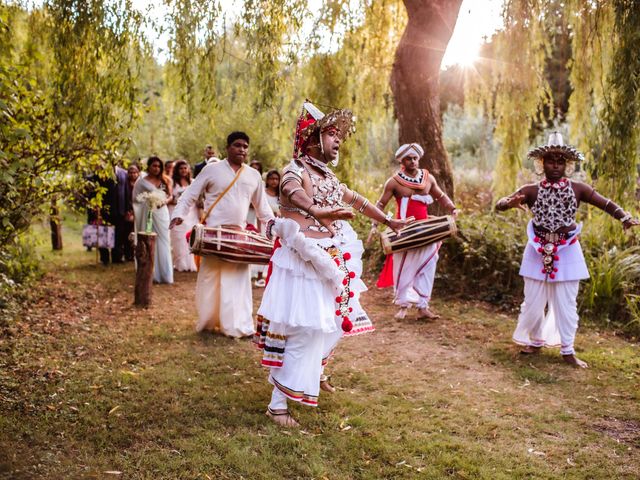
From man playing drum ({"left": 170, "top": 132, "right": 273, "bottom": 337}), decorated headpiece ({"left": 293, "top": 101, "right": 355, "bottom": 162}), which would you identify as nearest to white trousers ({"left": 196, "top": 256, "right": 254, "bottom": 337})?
man playing drum ({"left": 170, "top": 132, "right": 273, "bottom": 337})

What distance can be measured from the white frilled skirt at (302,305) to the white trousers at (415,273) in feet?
10.7

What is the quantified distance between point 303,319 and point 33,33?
532 centimetres

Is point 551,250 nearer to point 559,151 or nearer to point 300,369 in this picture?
point 559,151

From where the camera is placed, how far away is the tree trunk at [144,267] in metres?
8.34

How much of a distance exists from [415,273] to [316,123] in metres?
3.81

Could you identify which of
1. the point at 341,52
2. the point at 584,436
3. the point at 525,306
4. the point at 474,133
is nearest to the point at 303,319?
the point at 584,436

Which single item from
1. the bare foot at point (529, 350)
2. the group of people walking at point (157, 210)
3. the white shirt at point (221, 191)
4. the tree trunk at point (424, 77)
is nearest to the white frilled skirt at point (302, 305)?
the white shirt at point (221, 191)

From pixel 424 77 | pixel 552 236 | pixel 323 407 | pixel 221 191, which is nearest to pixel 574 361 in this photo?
pixel 552 236

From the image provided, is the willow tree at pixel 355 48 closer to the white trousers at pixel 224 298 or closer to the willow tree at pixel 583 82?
the willow tree at pixel 583 82

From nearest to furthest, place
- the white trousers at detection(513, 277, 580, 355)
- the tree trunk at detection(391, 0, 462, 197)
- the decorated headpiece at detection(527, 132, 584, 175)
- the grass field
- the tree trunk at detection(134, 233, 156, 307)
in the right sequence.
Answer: the grass field → the decorated headpiece at detection(527, 132, 584, 175) → the white trousers at detection(513, 277, 580, 355) → the tree trunk at detection(134, 233, 156, 307) → the tree trunk at detection(391, 0, 462, 197)

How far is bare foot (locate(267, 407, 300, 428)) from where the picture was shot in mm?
4539

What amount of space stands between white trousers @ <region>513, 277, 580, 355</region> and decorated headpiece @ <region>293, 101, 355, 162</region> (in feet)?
9.48

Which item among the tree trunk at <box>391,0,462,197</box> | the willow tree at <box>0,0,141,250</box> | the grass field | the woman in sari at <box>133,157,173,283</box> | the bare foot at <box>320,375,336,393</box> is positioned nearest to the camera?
the grass field

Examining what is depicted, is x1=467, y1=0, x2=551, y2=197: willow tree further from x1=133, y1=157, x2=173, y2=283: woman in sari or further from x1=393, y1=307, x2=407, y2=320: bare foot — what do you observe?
x1=133, y1=157, x2=173, y2=283: woman in sari
